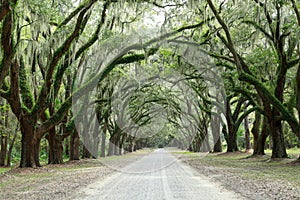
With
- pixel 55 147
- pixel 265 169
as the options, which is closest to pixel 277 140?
pixel 265 169

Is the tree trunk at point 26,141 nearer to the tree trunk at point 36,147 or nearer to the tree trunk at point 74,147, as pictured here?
the tree trunk at point 36,147

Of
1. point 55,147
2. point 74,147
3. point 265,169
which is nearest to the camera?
point 265,169

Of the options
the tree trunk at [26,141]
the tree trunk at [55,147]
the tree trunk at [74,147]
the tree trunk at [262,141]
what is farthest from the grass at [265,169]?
the tree trunk at [74,147]

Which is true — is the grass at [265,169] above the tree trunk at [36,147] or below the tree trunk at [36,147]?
below

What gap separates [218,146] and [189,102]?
234 inches

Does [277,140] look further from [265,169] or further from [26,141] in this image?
[26,141]

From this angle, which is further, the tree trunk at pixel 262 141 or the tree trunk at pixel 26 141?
the tree trunk at pixel 262 141

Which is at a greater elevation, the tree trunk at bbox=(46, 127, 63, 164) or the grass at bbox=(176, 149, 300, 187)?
the tree trunk at bbox=(46, 127, 63, 164)

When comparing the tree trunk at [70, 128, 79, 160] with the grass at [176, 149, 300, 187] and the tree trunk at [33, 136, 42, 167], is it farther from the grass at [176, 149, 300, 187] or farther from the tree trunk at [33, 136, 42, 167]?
the grass at [176, 149, 300, 187]

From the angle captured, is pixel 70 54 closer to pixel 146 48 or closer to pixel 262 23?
pixel 146 48

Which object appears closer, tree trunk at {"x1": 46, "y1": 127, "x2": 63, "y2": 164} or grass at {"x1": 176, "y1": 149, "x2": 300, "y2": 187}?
grass at {"x1": 176, "y1": 149, "x2": 300, "y2": 187}

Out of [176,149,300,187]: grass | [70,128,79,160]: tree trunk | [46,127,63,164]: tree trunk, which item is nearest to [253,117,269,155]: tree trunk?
[176,149,300,187]: grass

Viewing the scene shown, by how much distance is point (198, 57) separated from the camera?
64.7 feet

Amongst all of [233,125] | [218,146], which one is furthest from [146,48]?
[218,146]
